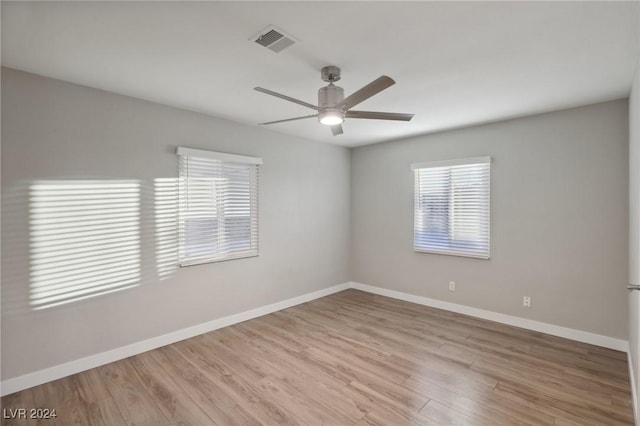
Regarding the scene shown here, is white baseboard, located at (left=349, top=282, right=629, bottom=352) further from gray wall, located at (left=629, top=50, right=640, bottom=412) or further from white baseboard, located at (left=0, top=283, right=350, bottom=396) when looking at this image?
white baseboard, located at (left=0, top=283, right=350, bottom=396)

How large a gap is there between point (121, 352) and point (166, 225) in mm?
1281

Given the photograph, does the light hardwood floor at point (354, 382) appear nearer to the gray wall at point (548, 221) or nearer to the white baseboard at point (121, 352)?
the white baseboard at point (121, 352)

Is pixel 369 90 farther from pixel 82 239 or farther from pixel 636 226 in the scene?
pixel 82 239

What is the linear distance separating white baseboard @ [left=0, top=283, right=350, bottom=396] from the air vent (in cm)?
300

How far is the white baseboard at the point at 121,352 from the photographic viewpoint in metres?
2.42

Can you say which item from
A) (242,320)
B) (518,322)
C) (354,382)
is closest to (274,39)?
(354,382)

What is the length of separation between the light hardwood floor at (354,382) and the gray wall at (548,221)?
1.57 ft

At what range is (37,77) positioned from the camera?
2.49 metres

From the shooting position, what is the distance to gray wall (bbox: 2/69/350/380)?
94.4 inches

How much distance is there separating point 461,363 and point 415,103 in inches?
102

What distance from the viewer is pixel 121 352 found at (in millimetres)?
2912

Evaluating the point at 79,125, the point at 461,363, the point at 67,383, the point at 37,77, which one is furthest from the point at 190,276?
the point at 461,363

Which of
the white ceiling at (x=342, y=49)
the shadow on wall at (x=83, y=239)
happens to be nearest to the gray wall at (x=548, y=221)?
the white ceiling at (x=342, y=49)

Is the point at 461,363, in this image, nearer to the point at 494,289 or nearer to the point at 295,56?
the point at 494,289
